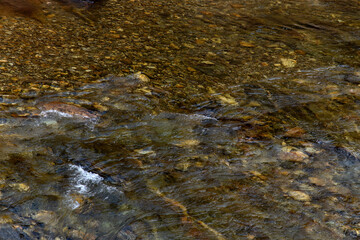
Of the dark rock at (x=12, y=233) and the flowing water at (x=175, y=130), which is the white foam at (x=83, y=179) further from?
the dark rock at (x=12, y=233)

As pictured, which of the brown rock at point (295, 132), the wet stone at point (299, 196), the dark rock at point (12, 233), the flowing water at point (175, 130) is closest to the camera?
the dark rock at point (12, 233)

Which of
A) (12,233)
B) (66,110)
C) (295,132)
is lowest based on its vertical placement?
(12,233)

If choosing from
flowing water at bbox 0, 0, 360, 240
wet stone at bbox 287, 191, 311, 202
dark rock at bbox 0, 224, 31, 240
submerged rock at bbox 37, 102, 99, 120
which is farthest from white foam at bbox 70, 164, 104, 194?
wet stone at bbox 287, 191, 311, 202

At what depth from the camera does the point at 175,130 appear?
3.80 metres

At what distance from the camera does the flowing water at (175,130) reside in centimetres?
278

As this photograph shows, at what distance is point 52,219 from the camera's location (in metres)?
2.71

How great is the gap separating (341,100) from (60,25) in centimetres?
435

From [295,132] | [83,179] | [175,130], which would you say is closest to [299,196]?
[295,132]

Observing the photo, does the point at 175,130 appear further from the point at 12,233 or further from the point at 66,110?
the point at 12,233

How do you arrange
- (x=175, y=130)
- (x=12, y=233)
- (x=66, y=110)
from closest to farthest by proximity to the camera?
(x=12, y=233)
(x=175, y=130)
(x=66, y=110)

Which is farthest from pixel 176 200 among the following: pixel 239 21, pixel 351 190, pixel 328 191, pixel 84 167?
pixel 239 21

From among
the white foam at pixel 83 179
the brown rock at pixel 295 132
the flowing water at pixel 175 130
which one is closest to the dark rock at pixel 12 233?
the flowing water at pixel 175 130

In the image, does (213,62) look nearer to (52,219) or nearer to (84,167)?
(84,167)

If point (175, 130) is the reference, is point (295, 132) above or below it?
above
